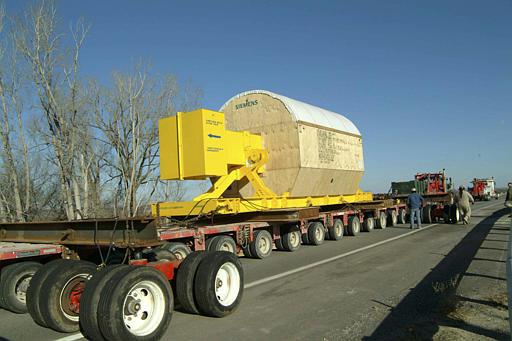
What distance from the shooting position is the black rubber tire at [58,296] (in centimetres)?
519

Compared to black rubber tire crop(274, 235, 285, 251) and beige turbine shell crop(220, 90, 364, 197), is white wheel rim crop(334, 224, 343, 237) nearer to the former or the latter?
beige turbine shell crop(220, 90, 364, 197)

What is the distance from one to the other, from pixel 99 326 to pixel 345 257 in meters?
7.40

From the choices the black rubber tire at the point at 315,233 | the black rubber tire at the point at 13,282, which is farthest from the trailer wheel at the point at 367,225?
the black rubber tire at the point at 13,282

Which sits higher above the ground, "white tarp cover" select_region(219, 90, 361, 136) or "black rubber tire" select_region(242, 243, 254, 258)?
"white tarp cover" select_region(219, 90, 361, 136)

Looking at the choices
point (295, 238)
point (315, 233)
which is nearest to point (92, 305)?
point (295, 238)

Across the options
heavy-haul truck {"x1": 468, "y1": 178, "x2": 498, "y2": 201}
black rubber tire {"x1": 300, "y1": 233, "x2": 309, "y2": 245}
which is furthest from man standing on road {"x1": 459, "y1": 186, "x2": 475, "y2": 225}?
heavy-haul truck {"x1": 468, "y1": 178, "x2": 498, "y2": 201}

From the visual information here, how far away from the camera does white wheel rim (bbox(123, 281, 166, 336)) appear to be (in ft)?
15.6

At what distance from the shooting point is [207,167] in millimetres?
10125

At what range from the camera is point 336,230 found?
49.8 ft

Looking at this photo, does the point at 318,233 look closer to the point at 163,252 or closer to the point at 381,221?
the point at 381,221

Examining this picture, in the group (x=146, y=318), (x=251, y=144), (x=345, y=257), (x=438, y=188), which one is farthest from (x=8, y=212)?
(x=438, y=188)

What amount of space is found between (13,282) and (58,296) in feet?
5.04

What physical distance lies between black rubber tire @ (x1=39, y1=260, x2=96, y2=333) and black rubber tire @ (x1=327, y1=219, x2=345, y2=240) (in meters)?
10.8

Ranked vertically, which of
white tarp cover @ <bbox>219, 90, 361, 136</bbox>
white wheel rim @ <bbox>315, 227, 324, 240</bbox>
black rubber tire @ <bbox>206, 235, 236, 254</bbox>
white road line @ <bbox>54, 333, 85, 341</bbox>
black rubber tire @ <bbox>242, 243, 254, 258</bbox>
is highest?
white tarp cover @ <bbox>219, 90, 361, 136</bbox>
